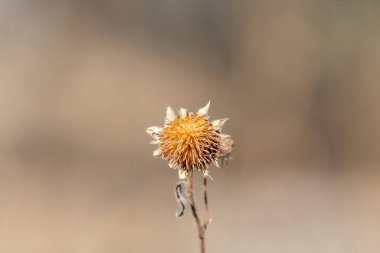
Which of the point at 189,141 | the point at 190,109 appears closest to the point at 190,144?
the point at 189,141

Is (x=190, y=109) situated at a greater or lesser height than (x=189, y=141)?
greater

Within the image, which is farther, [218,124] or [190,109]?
[190,109]

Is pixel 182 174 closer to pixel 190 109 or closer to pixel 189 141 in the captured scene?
pixel 189 141

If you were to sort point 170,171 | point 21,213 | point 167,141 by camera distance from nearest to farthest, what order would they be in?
point 167,141, point 21,213, point 170,171

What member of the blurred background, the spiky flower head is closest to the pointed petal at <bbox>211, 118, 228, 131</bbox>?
the spiky flower head

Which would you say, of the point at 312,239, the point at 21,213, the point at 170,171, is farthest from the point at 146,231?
the point at 312,239

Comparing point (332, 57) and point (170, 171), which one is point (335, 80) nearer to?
point (332, 57)

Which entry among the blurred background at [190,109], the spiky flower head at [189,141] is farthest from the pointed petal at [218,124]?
the blurred background at [190,109]
